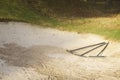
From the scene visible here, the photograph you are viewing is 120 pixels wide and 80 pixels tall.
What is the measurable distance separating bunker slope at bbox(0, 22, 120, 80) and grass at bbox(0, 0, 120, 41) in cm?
126

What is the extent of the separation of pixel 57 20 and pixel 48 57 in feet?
32.9

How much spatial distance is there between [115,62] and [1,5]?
13.0 m

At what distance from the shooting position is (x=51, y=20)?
2397cm

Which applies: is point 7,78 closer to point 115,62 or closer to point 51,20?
point 115,62

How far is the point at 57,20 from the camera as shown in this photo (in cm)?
2441

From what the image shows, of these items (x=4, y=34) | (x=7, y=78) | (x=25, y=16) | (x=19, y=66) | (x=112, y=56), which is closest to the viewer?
(x=7, y=78)

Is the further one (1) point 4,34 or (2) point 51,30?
(2) point 51,30

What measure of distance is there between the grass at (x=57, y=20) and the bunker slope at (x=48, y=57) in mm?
1264

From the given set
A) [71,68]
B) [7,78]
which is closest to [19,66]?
[7,78]

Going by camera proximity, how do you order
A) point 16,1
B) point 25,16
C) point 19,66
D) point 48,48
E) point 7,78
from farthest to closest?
1. point 16,1
2. point 25,16
3. point 48,48
4. point 19,66
5. point 7,78

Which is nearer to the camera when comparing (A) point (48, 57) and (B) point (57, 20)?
(A) point (48, 57)

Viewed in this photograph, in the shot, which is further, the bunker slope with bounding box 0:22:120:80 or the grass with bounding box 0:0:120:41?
the grass with bounding box 0:0:120:41

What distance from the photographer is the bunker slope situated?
40.5 feet

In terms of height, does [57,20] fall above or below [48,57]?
below
